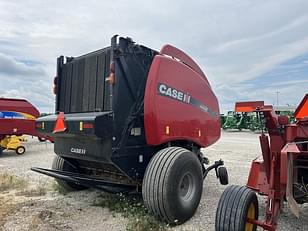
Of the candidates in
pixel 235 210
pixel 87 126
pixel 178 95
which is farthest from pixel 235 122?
pixel 235 210

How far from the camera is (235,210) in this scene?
307 cm

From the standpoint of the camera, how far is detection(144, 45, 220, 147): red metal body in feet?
14.8

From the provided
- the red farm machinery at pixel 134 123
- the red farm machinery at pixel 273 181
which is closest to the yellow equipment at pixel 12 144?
the red farm machinery at pixel 134 123

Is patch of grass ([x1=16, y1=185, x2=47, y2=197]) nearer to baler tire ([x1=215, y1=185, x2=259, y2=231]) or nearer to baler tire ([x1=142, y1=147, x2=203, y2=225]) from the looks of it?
baler tire ([x1=142, y1=147, x2=203, y2=225])

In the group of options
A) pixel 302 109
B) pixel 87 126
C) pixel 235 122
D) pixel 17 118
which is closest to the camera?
pixel 87 126

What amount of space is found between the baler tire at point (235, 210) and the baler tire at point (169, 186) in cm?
101

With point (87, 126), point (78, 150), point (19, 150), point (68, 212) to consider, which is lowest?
point (68, 212)

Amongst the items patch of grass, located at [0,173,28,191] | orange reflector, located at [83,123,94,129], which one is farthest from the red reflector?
patch of grass, located at [0,173,28,191]

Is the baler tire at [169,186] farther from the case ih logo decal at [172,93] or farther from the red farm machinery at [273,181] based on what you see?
the red farm machinery at [273,181]

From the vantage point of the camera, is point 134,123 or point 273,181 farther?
point 134,123

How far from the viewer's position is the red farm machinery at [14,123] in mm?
12109

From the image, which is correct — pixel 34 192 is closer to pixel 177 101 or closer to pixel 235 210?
pixel 177 101

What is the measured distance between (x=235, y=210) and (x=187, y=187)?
160 centimetres

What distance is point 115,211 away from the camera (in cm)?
466
